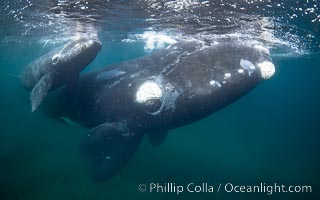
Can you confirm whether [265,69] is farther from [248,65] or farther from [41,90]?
[41,90]

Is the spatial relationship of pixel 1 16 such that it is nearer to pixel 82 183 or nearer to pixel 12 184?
pixel 12 184

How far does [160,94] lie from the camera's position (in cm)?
890

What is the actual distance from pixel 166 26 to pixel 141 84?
860 centimetres

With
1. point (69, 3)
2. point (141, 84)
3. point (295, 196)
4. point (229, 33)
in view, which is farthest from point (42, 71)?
point (295, 196)

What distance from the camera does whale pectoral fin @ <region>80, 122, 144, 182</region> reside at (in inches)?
337

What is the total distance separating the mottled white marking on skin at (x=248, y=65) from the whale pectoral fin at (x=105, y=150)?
427 centimetres

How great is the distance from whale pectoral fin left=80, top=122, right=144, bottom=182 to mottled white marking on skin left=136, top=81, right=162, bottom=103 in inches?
46.0

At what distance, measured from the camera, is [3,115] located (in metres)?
34.1

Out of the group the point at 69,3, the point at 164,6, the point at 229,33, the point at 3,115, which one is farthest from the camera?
the point at 3,115

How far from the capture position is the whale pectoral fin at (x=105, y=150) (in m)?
8.55
